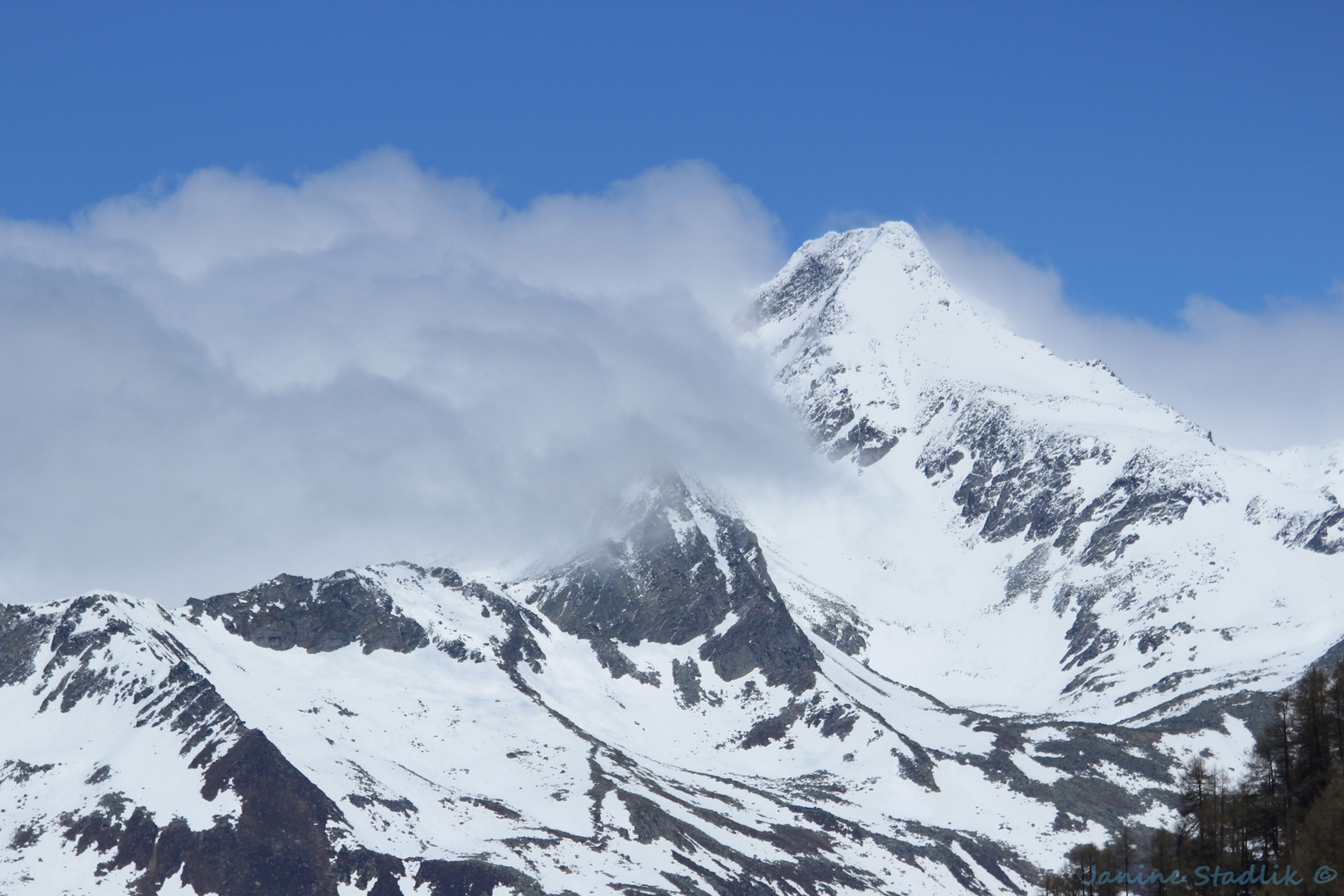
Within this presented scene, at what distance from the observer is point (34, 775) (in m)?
193

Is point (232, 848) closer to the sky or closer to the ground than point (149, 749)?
closer to the ground

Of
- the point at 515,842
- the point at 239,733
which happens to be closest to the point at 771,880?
the point at 515,842

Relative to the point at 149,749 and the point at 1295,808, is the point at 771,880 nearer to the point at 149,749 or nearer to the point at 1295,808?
the point at 149,749

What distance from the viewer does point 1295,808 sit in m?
96.1

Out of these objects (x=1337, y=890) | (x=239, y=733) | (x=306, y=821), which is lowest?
(x=1337, y=890)

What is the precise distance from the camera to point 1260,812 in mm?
97000

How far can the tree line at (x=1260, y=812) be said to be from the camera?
9238 centimetres

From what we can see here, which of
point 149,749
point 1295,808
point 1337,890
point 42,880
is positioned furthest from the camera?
point 149,749

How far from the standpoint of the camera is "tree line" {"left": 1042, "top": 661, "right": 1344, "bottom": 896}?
303 feet

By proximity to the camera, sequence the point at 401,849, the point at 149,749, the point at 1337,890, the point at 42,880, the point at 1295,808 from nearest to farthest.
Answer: the point at 1337,890, the point at 1295,808, the point at 42,880, the point at 401,849, the point at 149,749

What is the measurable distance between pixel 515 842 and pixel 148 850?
45.3 metres

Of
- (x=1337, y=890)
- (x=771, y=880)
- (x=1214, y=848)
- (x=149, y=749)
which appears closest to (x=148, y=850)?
(x=149, y=749)

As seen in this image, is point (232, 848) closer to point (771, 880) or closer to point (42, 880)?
point (42, 880)

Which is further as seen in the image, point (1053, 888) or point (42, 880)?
point (42, 880)
